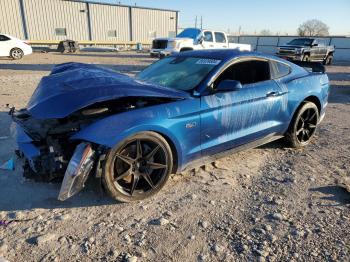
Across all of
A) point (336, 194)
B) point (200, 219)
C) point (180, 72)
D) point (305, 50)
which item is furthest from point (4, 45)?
point (336, 194)

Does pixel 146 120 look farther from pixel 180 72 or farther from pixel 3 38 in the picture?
pixel 3 38

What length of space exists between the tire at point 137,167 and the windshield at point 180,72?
35.1 inches

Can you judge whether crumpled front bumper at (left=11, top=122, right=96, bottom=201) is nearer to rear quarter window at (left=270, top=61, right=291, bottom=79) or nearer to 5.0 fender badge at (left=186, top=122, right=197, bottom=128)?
5.0 fender badge at (left=186, top=122, right=197, bottom=128)

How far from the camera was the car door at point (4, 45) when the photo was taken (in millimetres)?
18970

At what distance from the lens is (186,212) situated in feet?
11.5

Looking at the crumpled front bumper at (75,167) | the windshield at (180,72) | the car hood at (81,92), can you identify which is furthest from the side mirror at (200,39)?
the crumpled front bumper at (75,167)

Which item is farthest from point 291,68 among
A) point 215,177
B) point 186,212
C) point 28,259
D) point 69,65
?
point 28,259

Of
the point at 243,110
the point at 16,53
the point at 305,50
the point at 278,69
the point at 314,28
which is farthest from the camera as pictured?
the point at 314,28

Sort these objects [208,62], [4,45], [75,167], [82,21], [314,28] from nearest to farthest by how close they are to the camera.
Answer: [75,167]
[208,62]
[4,45]
[82,21]
[314,28]

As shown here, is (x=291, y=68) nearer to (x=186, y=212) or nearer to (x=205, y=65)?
(x=205, y=65)

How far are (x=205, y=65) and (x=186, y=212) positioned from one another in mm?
1938

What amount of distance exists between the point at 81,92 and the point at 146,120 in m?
0.77

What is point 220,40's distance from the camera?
19.2m

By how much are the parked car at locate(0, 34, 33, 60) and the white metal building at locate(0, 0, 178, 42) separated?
1171 centimetres
